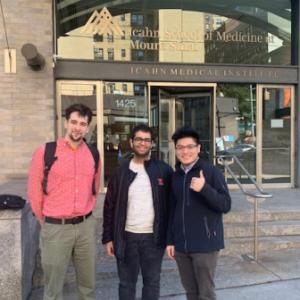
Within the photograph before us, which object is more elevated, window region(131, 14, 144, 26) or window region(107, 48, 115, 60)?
window region(131, 14, 144, 26)

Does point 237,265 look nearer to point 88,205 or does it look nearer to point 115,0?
point 88,205

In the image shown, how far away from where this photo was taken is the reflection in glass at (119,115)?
368 inches

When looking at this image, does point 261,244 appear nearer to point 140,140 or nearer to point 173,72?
point 140,140

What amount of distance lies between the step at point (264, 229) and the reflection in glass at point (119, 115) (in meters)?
3.54

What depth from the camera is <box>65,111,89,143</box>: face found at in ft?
10.8

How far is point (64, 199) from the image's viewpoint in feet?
10.7

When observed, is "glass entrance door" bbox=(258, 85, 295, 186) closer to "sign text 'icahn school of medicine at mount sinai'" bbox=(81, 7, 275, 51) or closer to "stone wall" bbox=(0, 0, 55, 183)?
"sign text 'icahn school of medicine at mount sinai'" bbox=(81, 7, 275, 51)

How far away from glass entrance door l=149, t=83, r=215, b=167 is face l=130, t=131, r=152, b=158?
247 inches

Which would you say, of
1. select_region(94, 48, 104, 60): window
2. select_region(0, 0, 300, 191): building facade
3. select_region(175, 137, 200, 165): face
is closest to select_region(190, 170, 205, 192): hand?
select_region(175, 137, 200, 165): face

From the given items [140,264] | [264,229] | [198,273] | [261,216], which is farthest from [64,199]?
[261,216]

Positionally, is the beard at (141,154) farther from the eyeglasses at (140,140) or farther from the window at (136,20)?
the window at (136,20)

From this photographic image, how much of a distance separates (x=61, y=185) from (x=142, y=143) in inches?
26.1

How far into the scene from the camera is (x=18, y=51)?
346 inches

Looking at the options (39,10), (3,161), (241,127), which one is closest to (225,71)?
(241,127)
